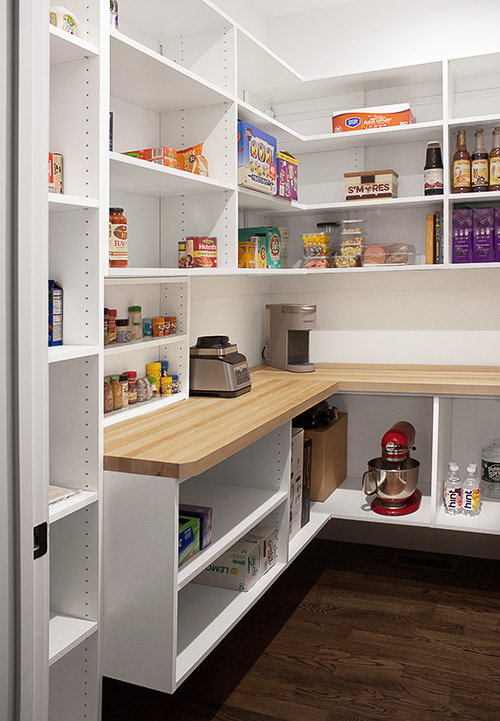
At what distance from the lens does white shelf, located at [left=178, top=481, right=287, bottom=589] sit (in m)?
1.93

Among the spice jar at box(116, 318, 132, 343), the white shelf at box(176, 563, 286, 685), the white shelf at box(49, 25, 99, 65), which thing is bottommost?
the white shelf at box(176, 563, 286, 685)

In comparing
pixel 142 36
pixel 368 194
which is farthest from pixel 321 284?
pixel 142 36

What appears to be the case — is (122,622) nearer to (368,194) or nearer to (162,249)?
(162,249)

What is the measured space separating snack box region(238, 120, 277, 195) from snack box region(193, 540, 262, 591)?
4.42 ft

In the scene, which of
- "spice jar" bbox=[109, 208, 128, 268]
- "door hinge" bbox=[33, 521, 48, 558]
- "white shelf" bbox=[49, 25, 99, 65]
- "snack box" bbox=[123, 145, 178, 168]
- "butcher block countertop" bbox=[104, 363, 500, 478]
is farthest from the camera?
"snack box" bbox=[123, 145, 178, 168]

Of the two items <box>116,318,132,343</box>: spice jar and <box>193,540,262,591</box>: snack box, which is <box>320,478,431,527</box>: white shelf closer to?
<box>193,540,262,591</box>: snack box

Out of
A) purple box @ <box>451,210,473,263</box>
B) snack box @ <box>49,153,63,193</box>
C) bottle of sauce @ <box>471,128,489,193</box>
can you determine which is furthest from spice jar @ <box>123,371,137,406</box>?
bottle of sauce @ <box>471,128,489,193</box>

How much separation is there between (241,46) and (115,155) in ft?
3.97

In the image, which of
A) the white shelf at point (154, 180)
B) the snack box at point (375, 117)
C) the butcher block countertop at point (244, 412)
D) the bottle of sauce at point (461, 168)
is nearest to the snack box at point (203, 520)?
the butcher block countertop at point (244, 412)

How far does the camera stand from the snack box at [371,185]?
3.33m

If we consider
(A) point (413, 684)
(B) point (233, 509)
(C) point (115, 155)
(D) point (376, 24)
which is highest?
(D) point (376, 24)

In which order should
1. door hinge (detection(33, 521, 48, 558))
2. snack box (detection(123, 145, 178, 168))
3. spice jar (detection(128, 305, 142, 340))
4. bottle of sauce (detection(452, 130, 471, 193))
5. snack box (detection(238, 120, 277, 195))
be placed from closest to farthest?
1. door hinge (detection(33, 521, 48, 558))
2. snack box (detection(123, 145, 178, 168))
3. spice jar (detection(128, 305, 142, 340))
4. snack box (detection(238, 120, 277, 195))
5. bottle of sauce (detection(452, 130, 471, 193))

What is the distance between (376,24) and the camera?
3.53 metres

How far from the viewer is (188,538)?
1.90 meters
